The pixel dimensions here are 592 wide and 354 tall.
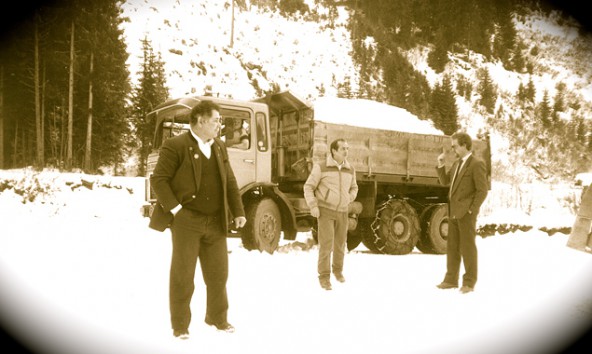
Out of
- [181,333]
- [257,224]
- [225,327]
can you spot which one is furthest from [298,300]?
[257,224]

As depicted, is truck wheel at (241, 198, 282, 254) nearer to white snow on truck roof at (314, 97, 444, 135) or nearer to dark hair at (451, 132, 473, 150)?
white snow on truck roof at (314, 97, 444, 135)

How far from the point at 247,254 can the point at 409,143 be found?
15.5 feet

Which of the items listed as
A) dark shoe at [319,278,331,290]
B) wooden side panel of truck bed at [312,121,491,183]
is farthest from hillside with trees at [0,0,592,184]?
dark shoe at [319,278,331,290]

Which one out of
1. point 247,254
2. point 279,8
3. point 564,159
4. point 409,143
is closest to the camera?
point 247,254

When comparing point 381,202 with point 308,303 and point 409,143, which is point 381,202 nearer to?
point 409,143

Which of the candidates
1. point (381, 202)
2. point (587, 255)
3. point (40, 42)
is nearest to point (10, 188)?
point (40, 42)

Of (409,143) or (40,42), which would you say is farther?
(40,42)

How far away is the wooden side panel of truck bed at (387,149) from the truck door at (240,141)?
119 cm

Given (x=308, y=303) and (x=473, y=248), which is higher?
(x=473, y=248)

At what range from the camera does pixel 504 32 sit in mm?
55500

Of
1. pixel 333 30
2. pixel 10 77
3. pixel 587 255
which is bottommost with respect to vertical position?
pixel 587 255

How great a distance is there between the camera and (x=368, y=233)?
38.3 feet

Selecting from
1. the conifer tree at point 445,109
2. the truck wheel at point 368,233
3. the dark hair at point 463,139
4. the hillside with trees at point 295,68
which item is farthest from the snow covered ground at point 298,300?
the conifer tree at point 445,109

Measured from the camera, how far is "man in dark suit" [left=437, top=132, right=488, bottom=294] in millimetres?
6547
